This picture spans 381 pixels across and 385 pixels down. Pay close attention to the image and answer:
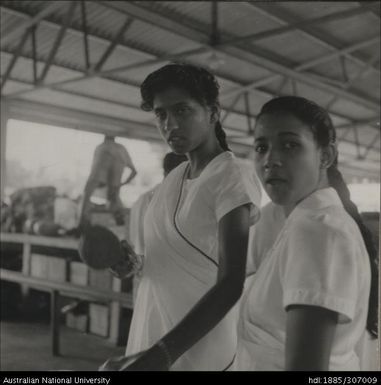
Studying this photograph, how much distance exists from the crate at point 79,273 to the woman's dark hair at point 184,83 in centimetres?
288

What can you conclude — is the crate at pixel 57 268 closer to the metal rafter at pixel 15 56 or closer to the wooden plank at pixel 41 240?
the wooden plank at pixel 41 240

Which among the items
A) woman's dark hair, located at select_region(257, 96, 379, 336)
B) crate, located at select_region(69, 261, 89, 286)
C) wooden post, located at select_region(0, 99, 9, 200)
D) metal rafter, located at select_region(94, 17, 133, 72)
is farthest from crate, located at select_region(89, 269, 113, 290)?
wooden post, located at select_region(0, 99, 9, 200)

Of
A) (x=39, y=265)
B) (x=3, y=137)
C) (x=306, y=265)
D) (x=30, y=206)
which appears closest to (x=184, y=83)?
(x=306, y=265)

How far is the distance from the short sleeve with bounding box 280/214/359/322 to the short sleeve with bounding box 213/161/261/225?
277 mm

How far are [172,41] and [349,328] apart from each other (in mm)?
6384

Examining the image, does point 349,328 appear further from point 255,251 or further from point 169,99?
point 169,99

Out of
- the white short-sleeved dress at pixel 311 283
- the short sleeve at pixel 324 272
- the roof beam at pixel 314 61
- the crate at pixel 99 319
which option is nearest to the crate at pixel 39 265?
the crate at pixel 99 319

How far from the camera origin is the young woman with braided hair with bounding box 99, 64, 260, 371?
1064mm

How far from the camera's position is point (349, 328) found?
78 centimetres

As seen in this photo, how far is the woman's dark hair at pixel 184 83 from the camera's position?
43.7 inches

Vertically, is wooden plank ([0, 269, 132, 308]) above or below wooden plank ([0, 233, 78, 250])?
below

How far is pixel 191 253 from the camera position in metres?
1.07

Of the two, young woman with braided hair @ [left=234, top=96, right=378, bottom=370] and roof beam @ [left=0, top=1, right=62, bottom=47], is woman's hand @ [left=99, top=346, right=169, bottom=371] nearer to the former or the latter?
young woman with braided hair @ [left=234, top=96, right=378, bottom=370]

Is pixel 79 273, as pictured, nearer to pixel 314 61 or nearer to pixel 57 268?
pixel 57 268
